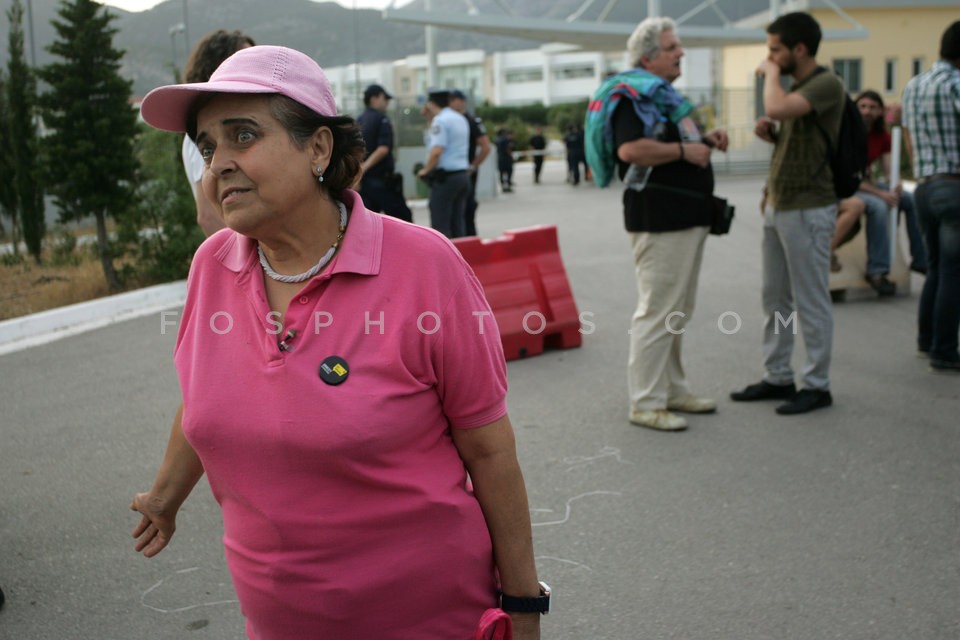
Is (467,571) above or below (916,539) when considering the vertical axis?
above

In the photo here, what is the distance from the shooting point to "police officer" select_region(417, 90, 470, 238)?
1269 cm

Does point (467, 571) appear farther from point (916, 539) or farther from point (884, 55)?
point (884, 55)

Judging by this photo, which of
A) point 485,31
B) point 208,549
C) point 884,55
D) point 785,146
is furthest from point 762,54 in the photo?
point 208,549

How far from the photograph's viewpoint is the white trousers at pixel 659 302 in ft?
19.9

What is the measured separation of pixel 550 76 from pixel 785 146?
11062 cm

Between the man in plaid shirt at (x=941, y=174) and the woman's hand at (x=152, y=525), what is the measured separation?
235 inches

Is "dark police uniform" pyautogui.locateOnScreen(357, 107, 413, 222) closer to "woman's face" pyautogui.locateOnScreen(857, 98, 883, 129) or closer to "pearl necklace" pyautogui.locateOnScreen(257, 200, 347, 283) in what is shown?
"woman's face" pyautogui.locateOnScreen(857, 98, 883, 129)

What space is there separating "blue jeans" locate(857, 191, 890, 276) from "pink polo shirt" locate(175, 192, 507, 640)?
8.64 metres

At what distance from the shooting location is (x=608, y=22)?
1426 inches

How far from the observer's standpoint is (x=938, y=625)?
375 centimetres

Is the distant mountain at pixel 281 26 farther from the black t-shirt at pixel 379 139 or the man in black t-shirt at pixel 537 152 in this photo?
the man in black t-shirt at pixel 537 152

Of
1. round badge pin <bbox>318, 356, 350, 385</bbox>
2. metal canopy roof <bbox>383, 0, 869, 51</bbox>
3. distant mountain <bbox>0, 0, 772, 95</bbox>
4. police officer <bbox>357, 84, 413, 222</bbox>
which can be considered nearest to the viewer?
round badge pin <bbox>318, 356, 350, 385</bbox>

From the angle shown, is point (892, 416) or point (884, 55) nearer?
point (892, 416)

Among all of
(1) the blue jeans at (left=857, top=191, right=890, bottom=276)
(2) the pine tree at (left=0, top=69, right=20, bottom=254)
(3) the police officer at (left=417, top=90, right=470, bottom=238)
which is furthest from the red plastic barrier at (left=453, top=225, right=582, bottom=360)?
(2) the pine tree at (left=0, top=69, right=20, bottom=254)
